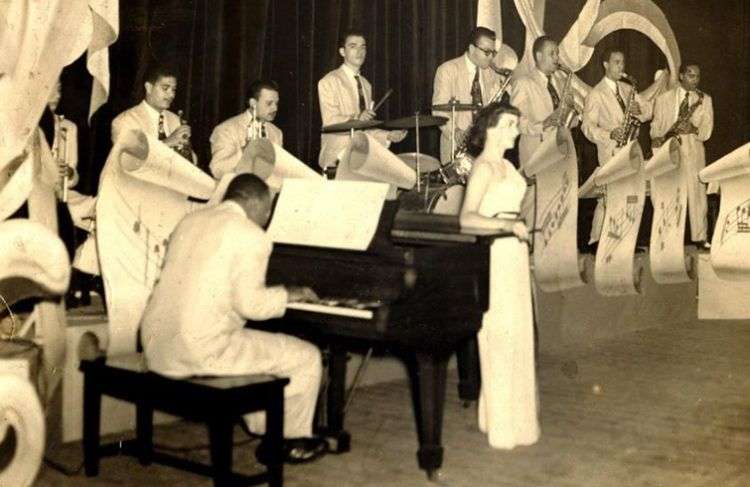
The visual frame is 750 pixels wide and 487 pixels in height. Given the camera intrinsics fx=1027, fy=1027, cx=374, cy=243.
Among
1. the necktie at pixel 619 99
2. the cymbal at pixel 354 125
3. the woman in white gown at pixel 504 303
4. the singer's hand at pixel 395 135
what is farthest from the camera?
the necktie at pixel 619 99

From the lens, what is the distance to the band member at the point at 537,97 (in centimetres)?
766

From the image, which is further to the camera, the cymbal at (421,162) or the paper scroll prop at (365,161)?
the cymbal at (421,162)

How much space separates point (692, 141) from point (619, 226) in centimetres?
194

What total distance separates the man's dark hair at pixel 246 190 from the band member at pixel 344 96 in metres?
2.55

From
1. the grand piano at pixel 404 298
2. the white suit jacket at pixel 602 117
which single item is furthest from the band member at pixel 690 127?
the grand piano at pixel 404 298

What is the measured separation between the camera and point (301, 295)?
405 cm

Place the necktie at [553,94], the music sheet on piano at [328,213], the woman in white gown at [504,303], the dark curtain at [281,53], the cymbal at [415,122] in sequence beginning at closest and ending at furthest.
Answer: the music sheet on piano at [328,213]
the woman in white gown at [504,303]
the dark curtain at [281,53]
the cymbal at [415,122]
the necktie at [553,94]

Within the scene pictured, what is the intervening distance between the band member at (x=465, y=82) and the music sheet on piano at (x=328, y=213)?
2.99 metres

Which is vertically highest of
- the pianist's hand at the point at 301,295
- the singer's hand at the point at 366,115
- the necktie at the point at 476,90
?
the necktie at the point at 476,90

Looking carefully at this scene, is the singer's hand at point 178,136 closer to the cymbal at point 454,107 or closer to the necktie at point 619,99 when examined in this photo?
the cymbal at point 454,107

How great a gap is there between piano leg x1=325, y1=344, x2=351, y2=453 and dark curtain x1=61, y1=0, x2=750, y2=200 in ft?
6.51

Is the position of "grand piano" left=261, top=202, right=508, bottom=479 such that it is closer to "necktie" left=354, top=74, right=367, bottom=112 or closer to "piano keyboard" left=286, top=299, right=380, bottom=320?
"piano keyboard" left=286, top=299, right=380, bottom=320

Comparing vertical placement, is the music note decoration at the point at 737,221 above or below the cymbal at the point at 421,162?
below

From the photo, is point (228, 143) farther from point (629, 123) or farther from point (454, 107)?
point (629, 123)
